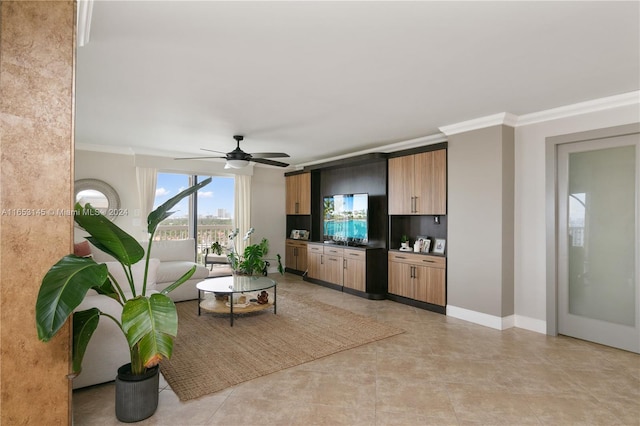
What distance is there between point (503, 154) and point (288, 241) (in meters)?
5.10

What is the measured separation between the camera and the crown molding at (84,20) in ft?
6.43

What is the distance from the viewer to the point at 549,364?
3182mm

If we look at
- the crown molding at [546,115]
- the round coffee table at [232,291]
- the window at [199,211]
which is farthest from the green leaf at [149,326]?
the window at [199,211]

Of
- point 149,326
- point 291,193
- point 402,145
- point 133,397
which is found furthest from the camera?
point 291,193

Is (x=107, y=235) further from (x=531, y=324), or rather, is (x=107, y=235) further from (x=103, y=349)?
(x=531, y=324)

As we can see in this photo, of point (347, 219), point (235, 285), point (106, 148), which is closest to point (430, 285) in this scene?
point (347, 219)

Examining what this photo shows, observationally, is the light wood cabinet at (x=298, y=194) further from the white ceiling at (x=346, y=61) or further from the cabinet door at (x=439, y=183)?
the cabinet door at (x=439, y=183)

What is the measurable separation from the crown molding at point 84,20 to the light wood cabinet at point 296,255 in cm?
570

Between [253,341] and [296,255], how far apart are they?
4.16m

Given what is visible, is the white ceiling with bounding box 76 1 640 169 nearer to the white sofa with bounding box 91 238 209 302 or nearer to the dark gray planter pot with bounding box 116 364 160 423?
the white sofa with bounding box 91 238 209 302

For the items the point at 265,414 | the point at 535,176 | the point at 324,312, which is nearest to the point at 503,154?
the point at 535,176

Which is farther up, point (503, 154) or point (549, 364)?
point (503, 154)

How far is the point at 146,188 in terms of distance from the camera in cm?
645

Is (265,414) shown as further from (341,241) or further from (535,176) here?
(341,241)
